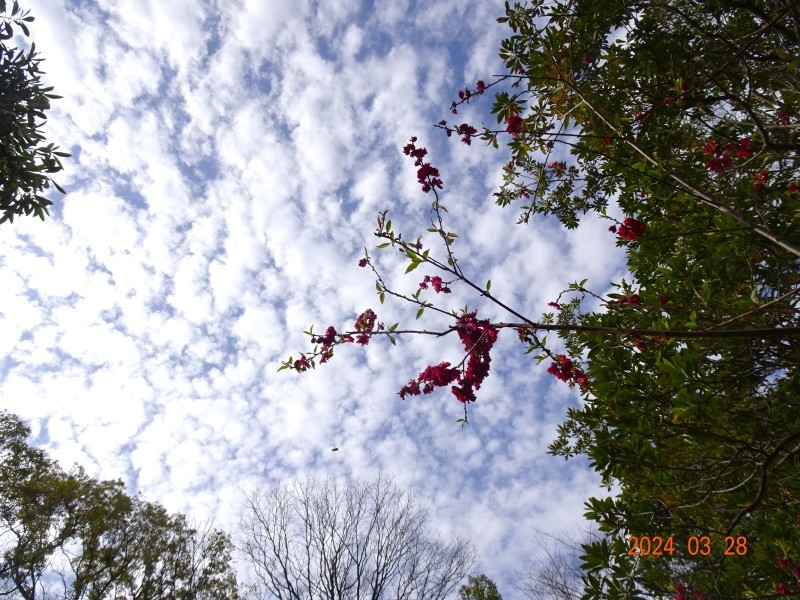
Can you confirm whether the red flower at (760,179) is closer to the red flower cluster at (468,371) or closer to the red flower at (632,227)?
the red flower at (632,227)

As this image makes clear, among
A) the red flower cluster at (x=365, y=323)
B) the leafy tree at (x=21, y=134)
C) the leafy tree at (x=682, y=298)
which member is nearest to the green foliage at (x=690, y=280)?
the leafy tree at (x=682, y=298)

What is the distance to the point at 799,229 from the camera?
302cm

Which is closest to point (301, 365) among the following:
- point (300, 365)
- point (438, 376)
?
point (300, 365)

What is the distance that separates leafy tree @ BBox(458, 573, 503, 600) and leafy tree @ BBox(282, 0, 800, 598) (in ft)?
54.6

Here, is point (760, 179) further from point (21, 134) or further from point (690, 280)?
point (21, 134)

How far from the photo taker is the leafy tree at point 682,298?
2801 mm

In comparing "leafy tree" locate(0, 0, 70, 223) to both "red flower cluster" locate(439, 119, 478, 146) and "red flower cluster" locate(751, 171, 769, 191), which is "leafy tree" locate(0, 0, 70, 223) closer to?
"red flower cluster" locate(439, 119, 478, 146)

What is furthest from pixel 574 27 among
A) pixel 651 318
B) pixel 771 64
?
pixel 651 318

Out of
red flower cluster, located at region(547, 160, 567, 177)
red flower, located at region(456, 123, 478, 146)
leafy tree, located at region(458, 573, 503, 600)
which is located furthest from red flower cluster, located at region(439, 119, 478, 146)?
leafy tree, located at region(458, 573, 503, 600)

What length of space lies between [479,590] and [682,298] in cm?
1872

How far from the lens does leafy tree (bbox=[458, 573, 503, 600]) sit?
54.5ft

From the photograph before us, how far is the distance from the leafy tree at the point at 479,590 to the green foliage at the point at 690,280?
16649 mm

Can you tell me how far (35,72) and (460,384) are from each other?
27.2 ft
